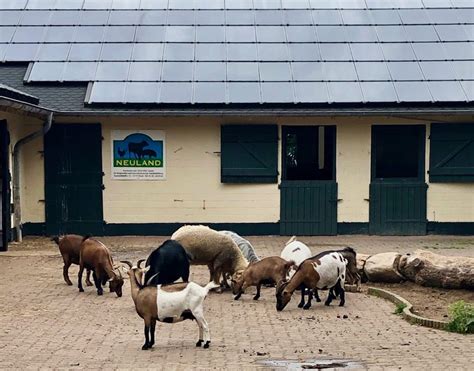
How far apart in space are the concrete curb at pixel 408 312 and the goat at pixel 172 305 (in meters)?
2.78

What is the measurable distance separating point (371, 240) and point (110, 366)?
35.7 ft

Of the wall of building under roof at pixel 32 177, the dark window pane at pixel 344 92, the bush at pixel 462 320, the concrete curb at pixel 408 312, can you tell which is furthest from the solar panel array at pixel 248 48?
the bush at pixel 462 320

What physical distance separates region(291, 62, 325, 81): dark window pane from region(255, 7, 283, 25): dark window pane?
6.82 feet

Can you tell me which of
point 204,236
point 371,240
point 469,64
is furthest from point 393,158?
point 204,236

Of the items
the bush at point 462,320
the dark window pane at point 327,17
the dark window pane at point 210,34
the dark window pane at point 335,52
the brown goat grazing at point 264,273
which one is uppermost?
the dark window pane at point 327,17

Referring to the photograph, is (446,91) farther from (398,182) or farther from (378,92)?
(398,182)

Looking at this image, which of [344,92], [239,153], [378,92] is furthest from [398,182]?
[239,153]

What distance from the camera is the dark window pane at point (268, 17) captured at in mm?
20042

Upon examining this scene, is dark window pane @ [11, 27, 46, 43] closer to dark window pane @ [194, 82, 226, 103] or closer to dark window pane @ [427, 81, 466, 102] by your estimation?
dark window pane @ [194, 82, 226, 103]

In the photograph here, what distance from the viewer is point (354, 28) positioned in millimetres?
19750

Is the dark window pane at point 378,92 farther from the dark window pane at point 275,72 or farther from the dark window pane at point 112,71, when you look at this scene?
the dark window pane at point 112,71

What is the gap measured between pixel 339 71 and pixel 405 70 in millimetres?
1706

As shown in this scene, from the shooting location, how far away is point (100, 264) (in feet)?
34.3

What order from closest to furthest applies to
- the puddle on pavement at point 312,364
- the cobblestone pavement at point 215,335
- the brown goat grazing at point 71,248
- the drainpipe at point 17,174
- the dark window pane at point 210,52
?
1. the puddle on pavement at point 312,364
2. the cobblestone pavement at point 215,335
3. the brown goat grazing at point 71,248
4. the drainpipe at point 17,174
5. the dark window pane at point 210,52
